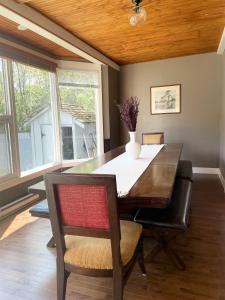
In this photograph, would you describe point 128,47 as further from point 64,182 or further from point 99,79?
point 64,182

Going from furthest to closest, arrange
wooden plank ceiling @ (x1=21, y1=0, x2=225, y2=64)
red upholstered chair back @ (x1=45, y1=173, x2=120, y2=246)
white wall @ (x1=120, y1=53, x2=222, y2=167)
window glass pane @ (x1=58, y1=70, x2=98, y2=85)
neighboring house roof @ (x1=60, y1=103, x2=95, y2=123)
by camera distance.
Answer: white wall @ (x1=120, y1=53, x2=222, y2=167)
neighboring house roof @ (x1=60, y1=103, x2=95, y2=123)
window glass pane @ (x1=58, y1=70, x2=98, y2=85)
wooden plank ceiling @ (x1=21, y1=0, x2=225, y2=64)
red upholstered chair back @ (x1=45, y1=173, x2=120, y2=246)

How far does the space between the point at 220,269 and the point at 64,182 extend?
1.48 m

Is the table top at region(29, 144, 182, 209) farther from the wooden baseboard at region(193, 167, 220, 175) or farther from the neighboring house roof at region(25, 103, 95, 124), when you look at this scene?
the wooden baseboard at region(193, 167, 220, 175)

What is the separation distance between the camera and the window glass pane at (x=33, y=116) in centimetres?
351

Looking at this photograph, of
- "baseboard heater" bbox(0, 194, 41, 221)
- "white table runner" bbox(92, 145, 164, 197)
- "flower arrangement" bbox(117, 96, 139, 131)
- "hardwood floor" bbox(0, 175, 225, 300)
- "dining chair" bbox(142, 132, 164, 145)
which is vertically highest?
"flower arrangement" bbox(117, 96, 139, 131)

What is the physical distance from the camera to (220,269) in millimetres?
1831

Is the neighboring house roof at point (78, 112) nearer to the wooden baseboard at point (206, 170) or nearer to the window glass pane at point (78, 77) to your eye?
the window glass pane at point (78, 77)

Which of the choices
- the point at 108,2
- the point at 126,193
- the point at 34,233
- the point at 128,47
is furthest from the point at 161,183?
the point at 128,47

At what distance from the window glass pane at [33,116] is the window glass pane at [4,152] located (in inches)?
9.8

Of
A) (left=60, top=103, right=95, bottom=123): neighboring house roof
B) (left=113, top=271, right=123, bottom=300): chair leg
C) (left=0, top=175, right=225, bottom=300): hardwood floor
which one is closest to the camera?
(left=113, top=271, right=123, bottom=300): chair leg

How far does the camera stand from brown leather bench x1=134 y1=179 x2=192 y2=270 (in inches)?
65.7

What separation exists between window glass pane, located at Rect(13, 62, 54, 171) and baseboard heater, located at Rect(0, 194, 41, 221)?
47cm

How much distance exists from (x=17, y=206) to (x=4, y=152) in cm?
77

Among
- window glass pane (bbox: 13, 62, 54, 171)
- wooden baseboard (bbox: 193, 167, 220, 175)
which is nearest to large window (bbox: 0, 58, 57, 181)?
window glass pane (bbox: 13, 62, 54, 171)
